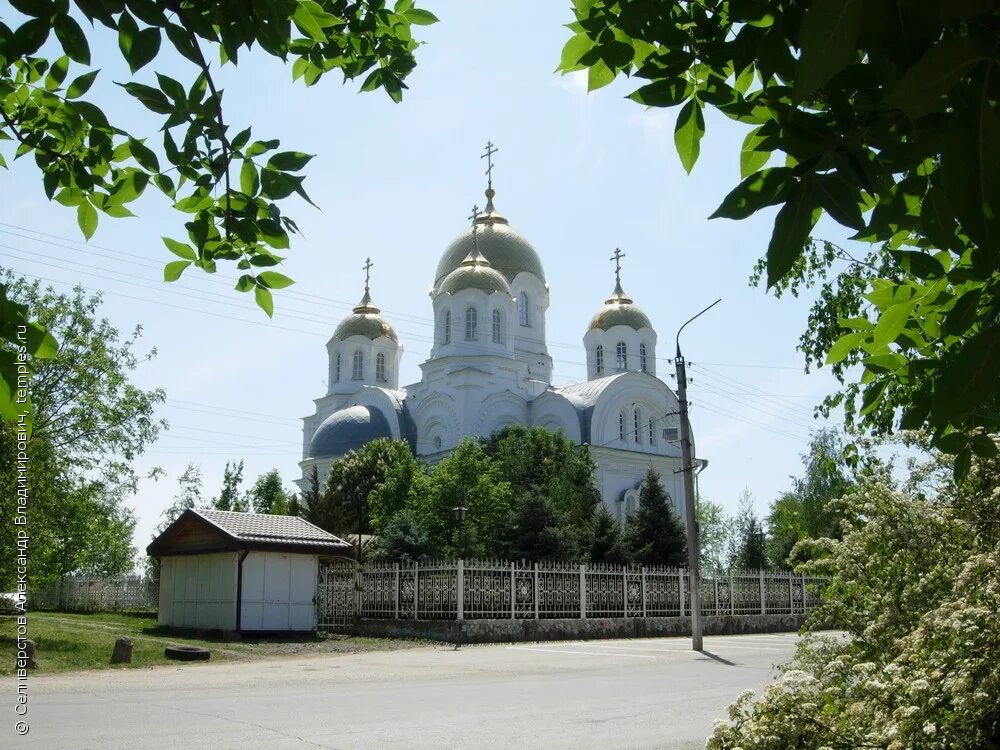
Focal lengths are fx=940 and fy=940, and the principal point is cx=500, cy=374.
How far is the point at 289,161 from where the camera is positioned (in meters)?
3.52

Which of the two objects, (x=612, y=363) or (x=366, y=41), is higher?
(x=612, y=363)

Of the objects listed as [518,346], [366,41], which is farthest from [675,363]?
[518,346]

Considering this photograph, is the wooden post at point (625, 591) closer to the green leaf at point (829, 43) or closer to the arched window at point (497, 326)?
the green leaf at point (829, 43)

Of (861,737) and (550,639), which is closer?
(861,737)

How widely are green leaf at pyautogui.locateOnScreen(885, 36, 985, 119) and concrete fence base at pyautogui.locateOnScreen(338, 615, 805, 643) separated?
60.6 ft

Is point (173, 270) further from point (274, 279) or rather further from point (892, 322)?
point (892, 322)

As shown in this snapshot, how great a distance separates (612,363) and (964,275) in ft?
160

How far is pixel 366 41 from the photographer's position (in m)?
4.29

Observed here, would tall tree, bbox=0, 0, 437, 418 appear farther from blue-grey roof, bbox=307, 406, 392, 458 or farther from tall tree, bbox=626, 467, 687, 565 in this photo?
blue-grey roof, bbox=307, 406, 392, 458

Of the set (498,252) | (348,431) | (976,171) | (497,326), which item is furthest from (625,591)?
(498,252)

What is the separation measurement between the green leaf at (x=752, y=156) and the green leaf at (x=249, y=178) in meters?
2.02

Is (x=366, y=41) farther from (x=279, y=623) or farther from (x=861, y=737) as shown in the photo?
(x=279, y=623)

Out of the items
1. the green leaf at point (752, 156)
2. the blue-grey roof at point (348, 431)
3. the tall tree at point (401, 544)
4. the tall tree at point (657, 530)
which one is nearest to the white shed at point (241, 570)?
the tall tree at point (401, 544)

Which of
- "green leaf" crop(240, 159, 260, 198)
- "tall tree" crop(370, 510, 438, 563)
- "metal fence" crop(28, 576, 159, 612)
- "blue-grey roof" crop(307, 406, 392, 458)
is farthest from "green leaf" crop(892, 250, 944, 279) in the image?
"blue-grey roof" crop(307, 406, 392, 458)
